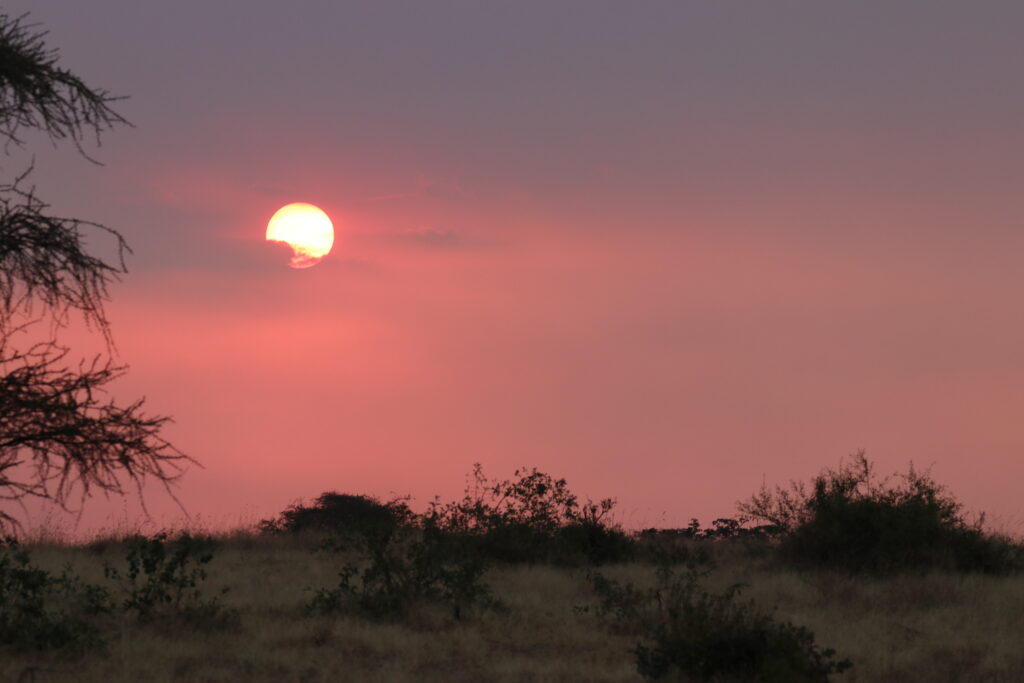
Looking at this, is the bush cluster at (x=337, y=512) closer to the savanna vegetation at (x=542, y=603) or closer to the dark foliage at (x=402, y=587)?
the savanna vegetation at (x=542, y=603)

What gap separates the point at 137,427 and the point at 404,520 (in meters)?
20.7

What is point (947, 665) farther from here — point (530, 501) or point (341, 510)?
point (341, 510)

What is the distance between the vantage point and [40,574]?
14820mm

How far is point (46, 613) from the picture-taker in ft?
49.2

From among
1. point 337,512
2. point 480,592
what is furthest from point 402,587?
point 337,512

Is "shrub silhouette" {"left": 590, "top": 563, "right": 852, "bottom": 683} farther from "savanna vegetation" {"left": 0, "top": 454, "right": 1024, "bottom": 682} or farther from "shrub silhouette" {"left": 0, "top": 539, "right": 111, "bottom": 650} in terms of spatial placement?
"shrub silhouette" {"left": 0, "top": 539, "right": 111, "bottom": 650}

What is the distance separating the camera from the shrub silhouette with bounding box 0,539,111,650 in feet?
44.4

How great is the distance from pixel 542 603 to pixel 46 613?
23.6 feet

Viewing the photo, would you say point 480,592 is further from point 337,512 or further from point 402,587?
point 337,512

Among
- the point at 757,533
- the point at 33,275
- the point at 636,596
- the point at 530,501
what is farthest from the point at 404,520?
the point at 33,275

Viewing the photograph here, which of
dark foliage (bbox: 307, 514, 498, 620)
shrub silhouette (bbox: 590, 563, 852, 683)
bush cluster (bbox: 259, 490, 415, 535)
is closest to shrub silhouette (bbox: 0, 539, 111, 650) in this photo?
dark foliage (bbox: 307, 514, 498, 620)

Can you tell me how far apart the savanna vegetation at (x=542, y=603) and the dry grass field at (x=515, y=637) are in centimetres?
4

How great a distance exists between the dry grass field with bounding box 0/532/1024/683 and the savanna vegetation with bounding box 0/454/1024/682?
0.04 metres

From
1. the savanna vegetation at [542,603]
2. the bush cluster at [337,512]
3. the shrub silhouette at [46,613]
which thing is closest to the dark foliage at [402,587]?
the savanna vegetation at [542,603]
